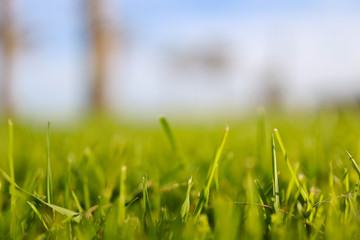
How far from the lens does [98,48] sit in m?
8.07

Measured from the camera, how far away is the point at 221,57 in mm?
21938

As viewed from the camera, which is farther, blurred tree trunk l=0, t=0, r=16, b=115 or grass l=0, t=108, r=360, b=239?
blurred tree trunk l=0, t=0, r=16, b=115

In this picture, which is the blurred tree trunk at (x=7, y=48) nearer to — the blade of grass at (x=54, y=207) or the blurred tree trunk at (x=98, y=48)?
the blurred tree trunk at (x=98, y=48)

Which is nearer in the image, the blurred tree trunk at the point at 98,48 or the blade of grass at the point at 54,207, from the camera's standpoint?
the blade of grass at the point at 54,207

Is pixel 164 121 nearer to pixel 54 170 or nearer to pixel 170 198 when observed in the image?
pixel 170 198

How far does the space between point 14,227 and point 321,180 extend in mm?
661

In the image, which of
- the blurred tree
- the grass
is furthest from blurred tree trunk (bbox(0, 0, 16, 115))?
the grass

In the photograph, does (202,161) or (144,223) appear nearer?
(144,223)

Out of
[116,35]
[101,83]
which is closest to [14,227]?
[101,83]

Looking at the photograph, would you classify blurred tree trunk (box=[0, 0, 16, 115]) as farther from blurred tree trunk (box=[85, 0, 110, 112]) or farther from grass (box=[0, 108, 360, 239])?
grass (box=[0, 108, 360, 239])

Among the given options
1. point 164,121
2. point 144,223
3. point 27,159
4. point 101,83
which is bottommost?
point 101,83

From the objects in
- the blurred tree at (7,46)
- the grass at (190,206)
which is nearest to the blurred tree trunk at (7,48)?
the blurred tree at (7,46)

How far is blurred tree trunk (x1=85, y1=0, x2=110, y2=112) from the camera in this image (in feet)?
26.1

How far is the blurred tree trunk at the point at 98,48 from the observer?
7953mm
